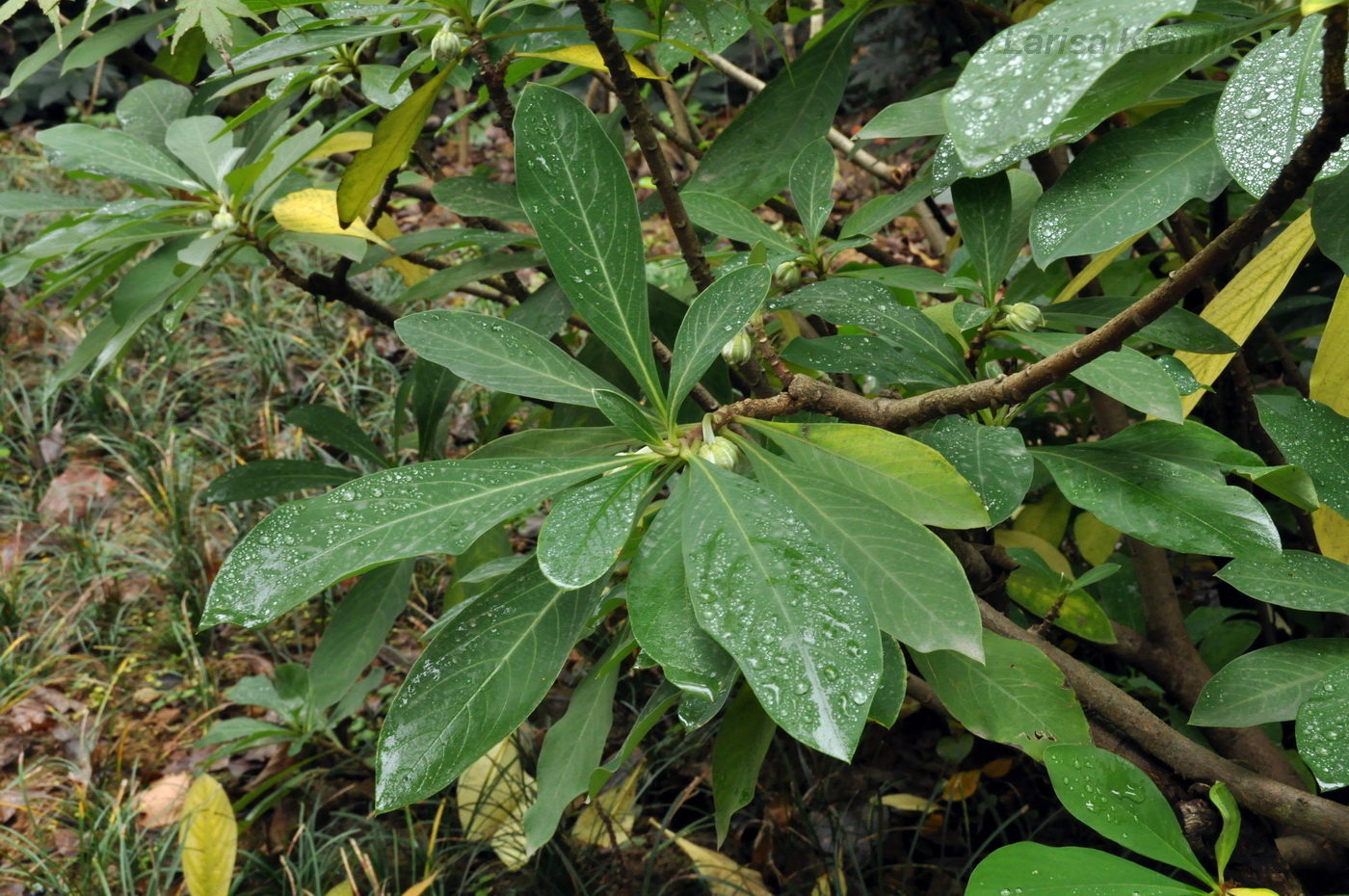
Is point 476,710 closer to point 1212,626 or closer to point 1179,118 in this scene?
point 1179,118

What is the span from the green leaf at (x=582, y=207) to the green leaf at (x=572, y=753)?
35 cm

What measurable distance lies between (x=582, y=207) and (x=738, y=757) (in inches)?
23.0

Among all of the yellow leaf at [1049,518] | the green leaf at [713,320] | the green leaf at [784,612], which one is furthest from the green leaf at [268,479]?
the yellow leaf at [1049,518]

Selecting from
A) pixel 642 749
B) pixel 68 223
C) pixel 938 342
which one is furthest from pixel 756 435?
pixel 642 749

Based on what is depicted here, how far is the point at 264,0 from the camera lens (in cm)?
90

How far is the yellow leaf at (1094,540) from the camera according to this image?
4.59 feet

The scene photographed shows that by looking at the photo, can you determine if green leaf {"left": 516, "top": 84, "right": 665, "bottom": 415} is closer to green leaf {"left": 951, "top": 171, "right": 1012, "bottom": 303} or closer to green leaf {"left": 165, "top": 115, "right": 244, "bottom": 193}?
green leaf {"left": 951, "top": 171, "right": 1012, "bottom": 303}

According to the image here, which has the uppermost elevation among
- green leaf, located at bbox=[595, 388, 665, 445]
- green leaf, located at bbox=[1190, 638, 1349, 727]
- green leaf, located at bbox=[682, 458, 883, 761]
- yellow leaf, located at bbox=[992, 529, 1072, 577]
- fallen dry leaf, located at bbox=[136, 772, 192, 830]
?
green leaf, located at bbox=[595, 388, 665, 445]

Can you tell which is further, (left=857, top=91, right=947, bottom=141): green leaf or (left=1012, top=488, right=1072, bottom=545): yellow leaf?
(left=1012, top=488, right=1072, bottom=545): yellow leaf

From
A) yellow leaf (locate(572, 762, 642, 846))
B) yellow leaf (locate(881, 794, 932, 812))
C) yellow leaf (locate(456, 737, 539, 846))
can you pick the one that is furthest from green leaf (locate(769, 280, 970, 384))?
yellow leaf (locate(456, 737, 539, 846))

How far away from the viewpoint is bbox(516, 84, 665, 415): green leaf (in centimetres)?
76

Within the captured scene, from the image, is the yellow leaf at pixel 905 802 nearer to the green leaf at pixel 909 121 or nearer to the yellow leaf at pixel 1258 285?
the yellow leaf at pixel 1258 285

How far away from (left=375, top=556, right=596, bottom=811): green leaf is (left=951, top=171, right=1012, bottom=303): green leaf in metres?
0.52

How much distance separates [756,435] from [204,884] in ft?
5.26
